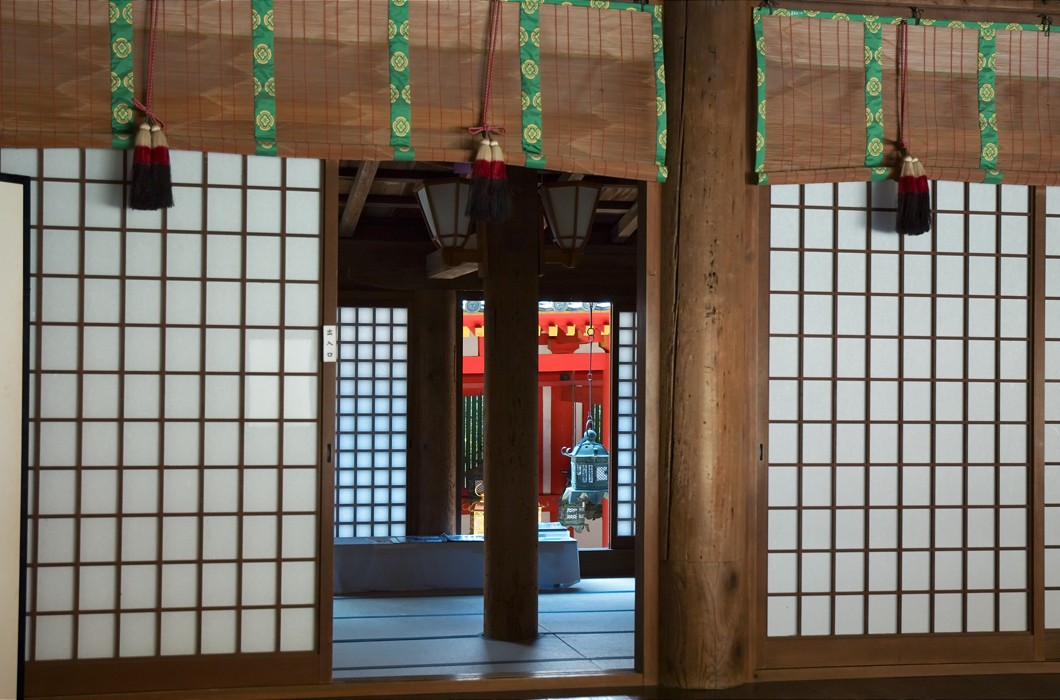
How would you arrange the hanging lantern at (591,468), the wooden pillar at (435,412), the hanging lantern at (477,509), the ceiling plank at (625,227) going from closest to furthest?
the ceiling plank at (625,227) < the wooden pillar at (435,412) < the hanging lantern at (591,468) < the hanging lantern at (477,509)

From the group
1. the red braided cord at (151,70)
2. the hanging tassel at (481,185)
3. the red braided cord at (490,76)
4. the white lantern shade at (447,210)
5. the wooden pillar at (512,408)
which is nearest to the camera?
the red braided cord at (151,70)

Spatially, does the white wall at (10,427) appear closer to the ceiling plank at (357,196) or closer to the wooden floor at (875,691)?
the wooden floor at (875,691)

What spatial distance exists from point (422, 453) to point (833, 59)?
5.79 metres

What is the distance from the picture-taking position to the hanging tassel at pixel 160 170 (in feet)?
12.2

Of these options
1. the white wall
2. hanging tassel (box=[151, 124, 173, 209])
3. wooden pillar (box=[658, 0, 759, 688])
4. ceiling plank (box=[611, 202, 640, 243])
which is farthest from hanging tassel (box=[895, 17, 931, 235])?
ceiling plank (box=[611, 202, 640, 243])

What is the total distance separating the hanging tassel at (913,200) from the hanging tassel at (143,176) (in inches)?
105

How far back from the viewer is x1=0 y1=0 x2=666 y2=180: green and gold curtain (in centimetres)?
381

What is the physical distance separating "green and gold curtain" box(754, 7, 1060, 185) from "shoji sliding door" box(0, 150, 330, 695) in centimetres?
177

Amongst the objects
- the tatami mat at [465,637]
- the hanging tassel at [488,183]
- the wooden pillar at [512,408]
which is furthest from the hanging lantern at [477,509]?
the hanging tassel at [488,183]

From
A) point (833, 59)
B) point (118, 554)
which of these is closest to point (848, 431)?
point (833, 59)

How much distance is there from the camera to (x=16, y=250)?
3.59 m

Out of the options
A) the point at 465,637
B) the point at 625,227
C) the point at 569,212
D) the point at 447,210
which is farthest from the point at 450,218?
the point at 625,227

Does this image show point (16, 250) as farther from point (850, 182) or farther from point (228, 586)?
point (850, 182)

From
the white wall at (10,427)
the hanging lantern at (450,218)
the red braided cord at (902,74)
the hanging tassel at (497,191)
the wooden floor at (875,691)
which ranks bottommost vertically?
the wooden floor at (875,691)
